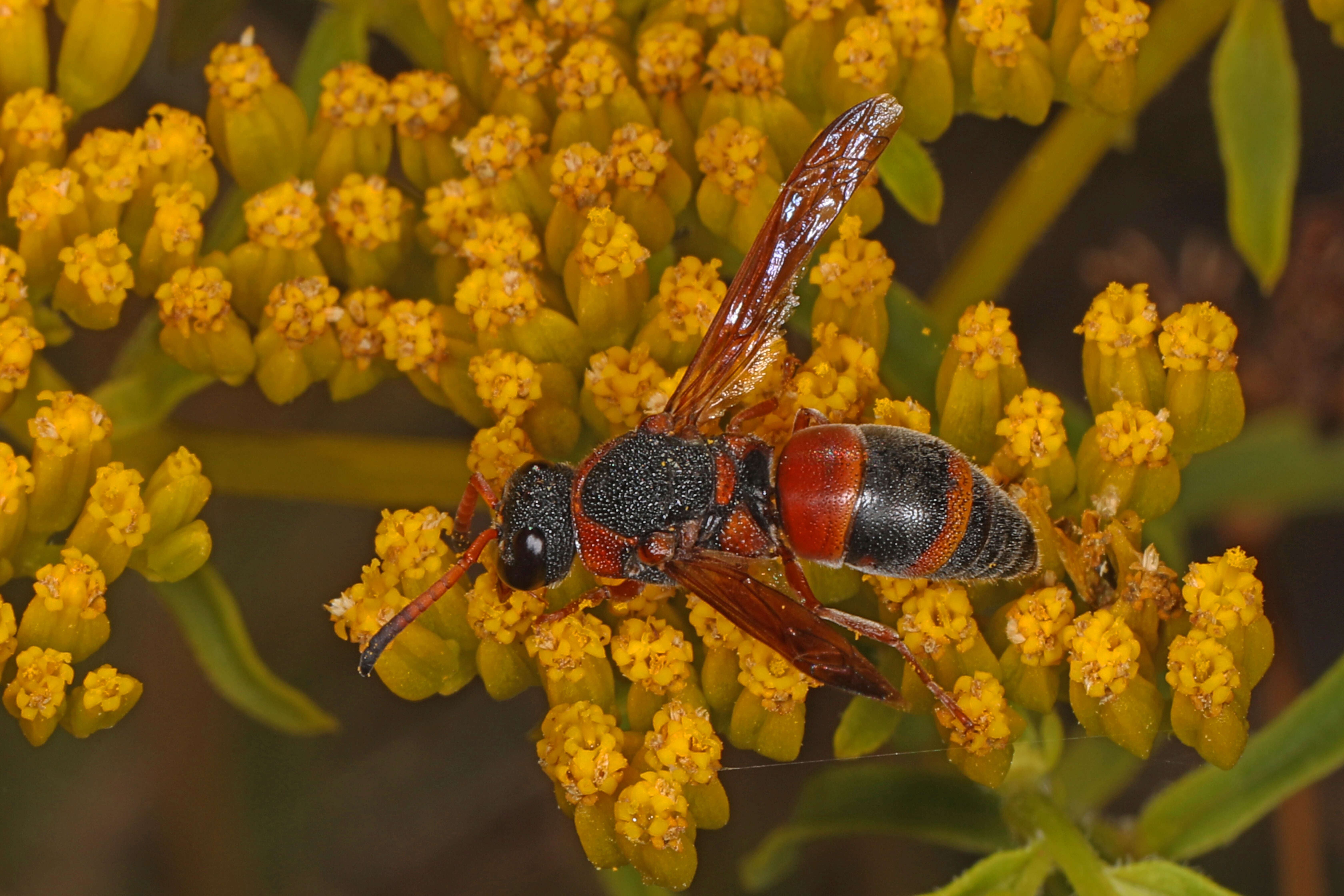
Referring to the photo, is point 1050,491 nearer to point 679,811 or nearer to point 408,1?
point 679,811

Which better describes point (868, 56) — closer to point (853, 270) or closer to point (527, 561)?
point (853, 270)

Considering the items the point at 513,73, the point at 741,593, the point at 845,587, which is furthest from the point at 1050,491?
the point at 513,73

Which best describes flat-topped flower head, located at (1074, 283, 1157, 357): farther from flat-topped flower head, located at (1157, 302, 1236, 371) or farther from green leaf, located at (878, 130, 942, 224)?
green leaf, located at (878, 130, 942, 224)

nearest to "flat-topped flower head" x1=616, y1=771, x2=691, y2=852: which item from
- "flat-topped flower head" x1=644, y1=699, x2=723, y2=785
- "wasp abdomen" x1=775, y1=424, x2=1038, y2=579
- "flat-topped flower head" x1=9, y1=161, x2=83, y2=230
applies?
"flat-topped flower head" x1=644, y1=699, x2=723, y2=785

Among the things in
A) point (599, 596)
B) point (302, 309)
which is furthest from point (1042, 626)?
point (302, 309)

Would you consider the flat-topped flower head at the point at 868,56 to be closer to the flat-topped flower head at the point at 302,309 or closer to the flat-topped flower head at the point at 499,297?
the flat-topped flower head at the point at 499,297
